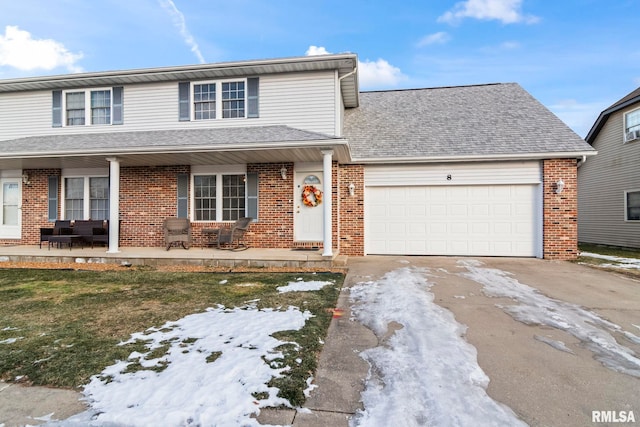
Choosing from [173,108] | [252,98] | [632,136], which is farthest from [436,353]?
[632,136]

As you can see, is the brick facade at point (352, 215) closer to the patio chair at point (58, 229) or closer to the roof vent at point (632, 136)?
the patio chair at point (58, 229)

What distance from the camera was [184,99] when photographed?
9867 millimetres

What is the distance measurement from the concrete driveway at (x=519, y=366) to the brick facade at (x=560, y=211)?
10.6 ft

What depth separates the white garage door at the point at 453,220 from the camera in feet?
30.9

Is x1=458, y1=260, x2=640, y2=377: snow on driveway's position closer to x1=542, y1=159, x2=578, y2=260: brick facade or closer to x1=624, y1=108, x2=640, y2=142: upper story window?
x1=542, y1=159, x2=578, y2=260: brick facade

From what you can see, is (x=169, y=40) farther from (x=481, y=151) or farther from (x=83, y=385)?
(x=83, y=385)

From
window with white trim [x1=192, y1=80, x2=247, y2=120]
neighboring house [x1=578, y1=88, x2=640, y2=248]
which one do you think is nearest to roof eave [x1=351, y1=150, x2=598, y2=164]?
window with white trim [x1=192, y1=80, x2=247, y2=120]

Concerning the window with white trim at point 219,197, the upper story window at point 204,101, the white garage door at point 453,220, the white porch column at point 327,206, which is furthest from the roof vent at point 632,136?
the upper story window at point 204,101

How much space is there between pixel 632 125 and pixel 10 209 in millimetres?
21748

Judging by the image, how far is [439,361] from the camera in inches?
122

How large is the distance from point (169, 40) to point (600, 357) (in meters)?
15.7

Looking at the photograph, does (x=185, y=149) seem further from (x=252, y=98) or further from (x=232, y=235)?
(x=252, y=98)

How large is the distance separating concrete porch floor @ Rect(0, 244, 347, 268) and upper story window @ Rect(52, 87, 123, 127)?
4008mm

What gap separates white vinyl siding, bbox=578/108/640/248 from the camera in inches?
481
